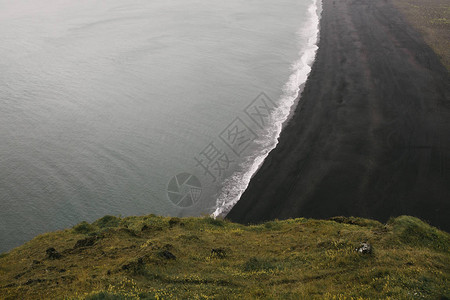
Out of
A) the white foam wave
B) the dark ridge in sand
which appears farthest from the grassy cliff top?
the white foam wave

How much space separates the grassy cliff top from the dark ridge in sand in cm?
425

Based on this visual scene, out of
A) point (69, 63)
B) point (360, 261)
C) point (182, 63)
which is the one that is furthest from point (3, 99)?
point (360, 261)

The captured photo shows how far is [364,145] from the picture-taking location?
106 feet

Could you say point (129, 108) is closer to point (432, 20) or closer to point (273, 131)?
point (273, 131)

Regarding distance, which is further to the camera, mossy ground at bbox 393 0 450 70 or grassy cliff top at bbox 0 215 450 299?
mossy ground at bbox 393 0 450 70

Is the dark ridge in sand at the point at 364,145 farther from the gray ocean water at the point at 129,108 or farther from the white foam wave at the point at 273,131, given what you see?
the gray ocean water at the point at 129,108

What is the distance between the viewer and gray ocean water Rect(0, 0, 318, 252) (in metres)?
28.3

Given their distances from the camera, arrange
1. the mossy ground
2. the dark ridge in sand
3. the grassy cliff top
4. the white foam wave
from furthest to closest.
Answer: the mossy ground → the white foam wave → the dark ridge in sand → the grassy cliff top

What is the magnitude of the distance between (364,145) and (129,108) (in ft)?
86.4

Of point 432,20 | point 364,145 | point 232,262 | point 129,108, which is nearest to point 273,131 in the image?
point 364,145

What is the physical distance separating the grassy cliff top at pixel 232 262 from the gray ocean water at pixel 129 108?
615 centimetres

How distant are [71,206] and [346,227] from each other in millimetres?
20574

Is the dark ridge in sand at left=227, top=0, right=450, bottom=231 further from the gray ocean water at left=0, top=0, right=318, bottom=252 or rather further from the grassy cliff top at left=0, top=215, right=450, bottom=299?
the grassy cliff top at left=0, top=215, right=450, bottom=299

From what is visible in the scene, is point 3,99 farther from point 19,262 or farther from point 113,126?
point 19,262
